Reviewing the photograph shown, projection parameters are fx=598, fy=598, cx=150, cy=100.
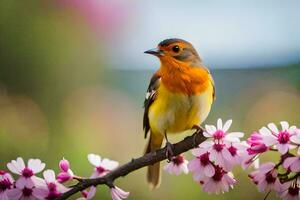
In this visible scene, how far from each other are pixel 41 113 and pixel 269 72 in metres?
1.26

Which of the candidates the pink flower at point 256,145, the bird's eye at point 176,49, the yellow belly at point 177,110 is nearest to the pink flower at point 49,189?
the pink flower at point 256,145

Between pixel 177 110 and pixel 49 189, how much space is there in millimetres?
491

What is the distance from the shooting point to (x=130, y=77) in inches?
105

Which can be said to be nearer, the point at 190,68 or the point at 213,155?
the point at 213,155

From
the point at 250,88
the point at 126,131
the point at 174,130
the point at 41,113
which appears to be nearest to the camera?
the point at 174,130

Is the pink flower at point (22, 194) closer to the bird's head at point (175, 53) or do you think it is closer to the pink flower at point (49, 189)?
the pink flower at point (49, 189)

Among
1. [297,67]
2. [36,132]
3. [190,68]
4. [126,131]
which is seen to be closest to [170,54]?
[190,68]

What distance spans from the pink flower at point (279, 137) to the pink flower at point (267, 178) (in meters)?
0.05

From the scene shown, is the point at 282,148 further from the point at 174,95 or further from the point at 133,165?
the point at 174,95

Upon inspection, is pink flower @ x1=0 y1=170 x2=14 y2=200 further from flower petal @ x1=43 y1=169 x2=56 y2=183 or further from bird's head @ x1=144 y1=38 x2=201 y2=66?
bird's head @ x1=144 y1=38 x2=201 y2=66

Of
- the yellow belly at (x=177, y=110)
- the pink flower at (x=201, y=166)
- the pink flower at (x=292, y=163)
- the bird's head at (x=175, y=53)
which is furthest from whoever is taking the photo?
the bird's head at (x=175, y=53)

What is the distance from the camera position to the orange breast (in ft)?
4.83

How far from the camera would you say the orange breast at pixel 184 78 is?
147cm

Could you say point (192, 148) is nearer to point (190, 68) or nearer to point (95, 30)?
point (190, 68)
